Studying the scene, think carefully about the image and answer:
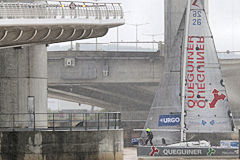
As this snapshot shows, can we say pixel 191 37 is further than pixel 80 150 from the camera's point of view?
Yes

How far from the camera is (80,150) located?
49250 millimetres

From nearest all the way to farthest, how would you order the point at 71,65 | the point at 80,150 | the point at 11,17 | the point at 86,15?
the point at 11,17, the point at 86,15, the point at 80,150, the point at 71,65

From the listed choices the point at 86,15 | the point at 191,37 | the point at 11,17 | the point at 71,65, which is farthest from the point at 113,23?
the point at 71,65

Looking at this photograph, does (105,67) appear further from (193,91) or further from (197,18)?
(193,91)

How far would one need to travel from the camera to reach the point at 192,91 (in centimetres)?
5978

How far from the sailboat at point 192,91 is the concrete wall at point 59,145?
1028 cm

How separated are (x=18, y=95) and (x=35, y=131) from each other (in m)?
4.53

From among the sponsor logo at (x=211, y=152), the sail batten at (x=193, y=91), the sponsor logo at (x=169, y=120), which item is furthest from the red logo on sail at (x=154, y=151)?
the sponsor logo at (x=211, y=152)

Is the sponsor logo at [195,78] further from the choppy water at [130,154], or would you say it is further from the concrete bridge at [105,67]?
the concrete bridge at [105,67]

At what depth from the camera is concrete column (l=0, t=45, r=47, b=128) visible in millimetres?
52938

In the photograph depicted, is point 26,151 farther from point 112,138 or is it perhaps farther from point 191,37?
point 191,37

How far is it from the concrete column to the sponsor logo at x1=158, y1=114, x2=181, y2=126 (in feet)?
33.0

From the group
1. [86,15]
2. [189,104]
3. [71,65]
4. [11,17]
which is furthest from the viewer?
[71,65]

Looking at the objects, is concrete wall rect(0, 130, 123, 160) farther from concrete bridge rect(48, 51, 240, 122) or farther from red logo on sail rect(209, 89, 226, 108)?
concrete bridge rect(48, 51, 240, 122)
